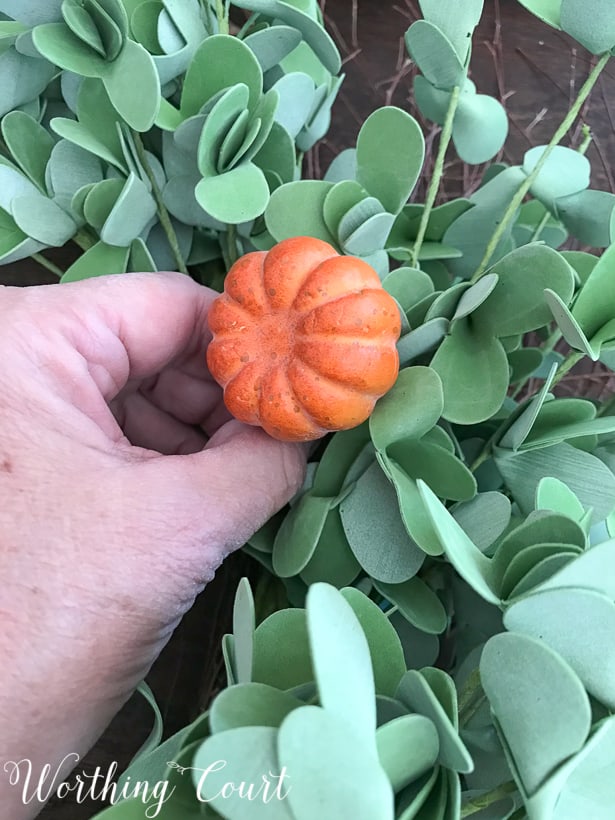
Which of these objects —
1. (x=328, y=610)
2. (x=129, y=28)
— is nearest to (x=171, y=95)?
(x=129, y=28)

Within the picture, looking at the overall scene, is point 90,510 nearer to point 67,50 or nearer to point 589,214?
point 67,50

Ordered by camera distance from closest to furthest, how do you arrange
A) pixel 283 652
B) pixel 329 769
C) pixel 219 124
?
1. pixel 329 769
2. pixel 283 652
3. pixel 219 124

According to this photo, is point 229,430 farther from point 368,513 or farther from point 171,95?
point 171,95

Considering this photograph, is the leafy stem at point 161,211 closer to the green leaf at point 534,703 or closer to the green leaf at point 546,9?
the green leaf at point 546,9

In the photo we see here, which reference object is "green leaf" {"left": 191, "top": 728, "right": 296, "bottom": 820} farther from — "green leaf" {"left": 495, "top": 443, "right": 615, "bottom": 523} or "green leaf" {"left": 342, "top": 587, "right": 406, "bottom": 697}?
"green leaf" {"left": 495, "top": 443, "right": 615, "bottom": 523}

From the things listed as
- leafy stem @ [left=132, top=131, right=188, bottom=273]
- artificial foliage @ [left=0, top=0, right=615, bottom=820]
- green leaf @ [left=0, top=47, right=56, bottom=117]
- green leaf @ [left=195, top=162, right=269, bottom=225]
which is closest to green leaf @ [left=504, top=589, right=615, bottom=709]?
artificial foliage @ [left=0, top=0, right=615, bottom=820]

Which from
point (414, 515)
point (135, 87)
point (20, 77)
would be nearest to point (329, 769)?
point (414, 515)
